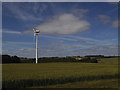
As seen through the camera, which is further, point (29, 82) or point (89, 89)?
point (29, 82)

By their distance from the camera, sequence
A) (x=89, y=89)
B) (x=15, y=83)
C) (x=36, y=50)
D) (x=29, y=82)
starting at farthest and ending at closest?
(x=36, y=50), (x=29, y=82), (x=15, y=83), (x=89, y=89)

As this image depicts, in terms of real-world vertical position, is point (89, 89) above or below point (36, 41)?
below

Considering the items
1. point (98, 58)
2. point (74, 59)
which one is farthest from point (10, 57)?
point (98, 58)

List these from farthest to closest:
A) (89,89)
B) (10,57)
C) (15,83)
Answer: (10,57) < (15,83) < (89,89)

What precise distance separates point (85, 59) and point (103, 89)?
105 m

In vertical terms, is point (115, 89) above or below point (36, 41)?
below

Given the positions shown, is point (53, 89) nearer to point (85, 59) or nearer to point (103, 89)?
point (103, 89)

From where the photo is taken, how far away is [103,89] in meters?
14.6

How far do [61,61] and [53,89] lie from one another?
347 feet

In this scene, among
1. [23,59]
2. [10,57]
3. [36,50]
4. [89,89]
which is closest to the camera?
[89,89]

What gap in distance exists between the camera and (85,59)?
388ft

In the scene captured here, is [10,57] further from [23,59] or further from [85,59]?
[85,59]

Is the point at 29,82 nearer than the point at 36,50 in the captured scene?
Yes

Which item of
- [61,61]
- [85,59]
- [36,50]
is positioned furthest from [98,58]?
[36,50]
